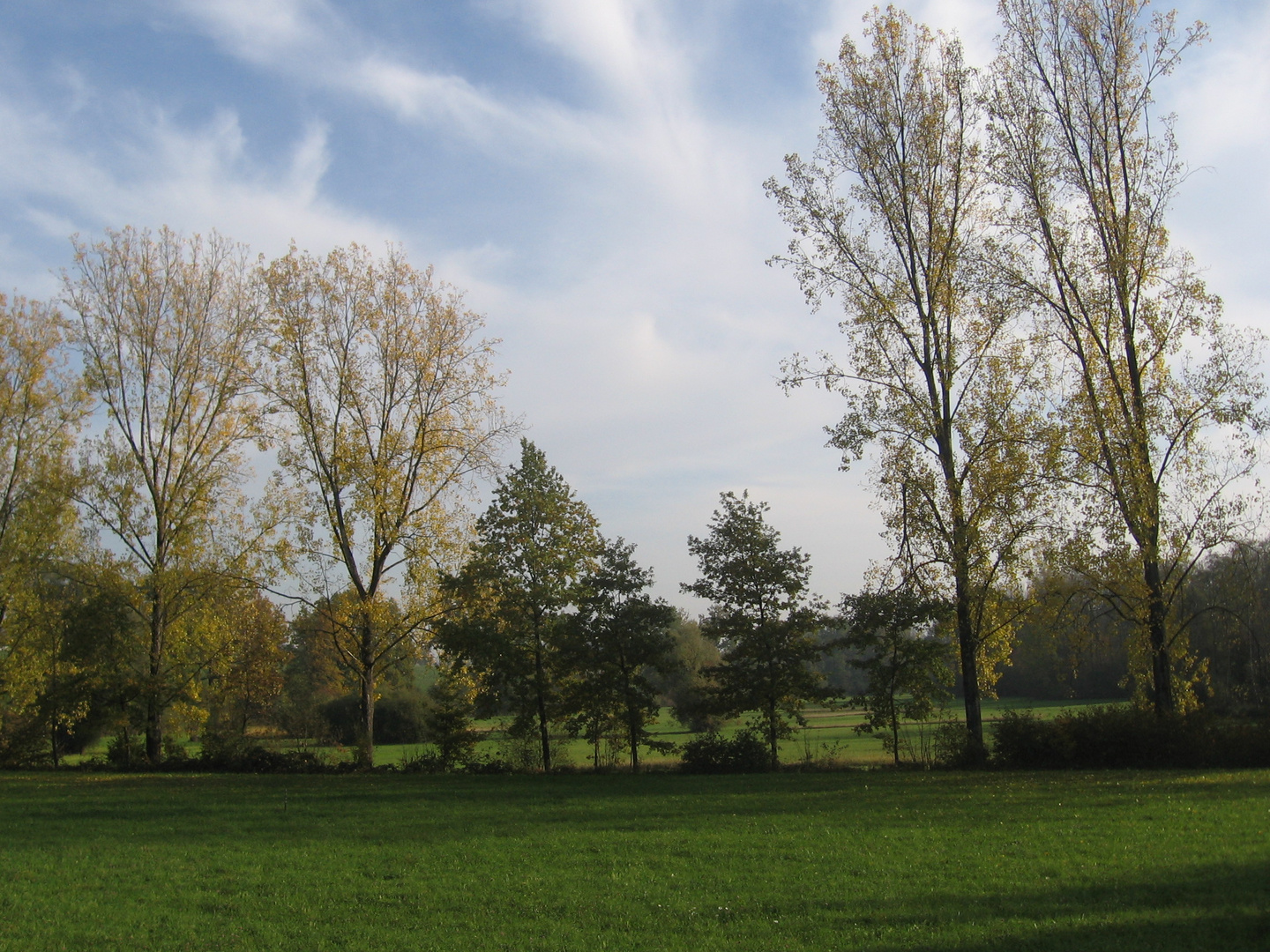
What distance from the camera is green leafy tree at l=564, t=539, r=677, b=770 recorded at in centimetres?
Result: 2478

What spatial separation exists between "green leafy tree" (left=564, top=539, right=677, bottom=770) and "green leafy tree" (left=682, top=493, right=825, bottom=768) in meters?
1.64

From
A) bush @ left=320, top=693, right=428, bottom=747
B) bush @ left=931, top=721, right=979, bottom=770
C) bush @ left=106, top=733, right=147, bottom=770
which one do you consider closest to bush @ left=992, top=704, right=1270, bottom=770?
bush @ left=931, top=721, right=979, bottom=770

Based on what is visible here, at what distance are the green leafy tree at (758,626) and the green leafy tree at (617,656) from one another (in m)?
1.64

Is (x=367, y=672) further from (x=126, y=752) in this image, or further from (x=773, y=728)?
(x=773, y=728)

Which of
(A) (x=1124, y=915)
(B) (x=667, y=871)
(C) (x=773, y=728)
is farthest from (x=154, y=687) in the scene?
(A) (x=1124, y=915)

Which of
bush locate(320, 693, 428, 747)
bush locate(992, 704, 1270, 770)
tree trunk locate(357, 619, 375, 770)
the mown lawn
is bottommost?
bush locate(320, 693, 428, 747)

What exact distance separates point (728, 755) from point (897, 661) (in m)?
5.65

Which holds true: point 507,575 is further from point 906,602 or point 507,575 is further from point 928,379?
point 928,379

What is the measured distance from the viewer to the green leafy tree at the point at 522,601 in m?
24.1

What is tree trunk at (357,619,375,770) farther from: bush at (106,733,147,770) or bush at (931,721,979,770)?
bush at (931,721,979,770)

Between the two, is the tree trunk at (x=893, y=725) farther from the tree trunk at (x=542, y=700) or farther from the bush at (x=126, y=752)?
the bush at (x=126, y=752)

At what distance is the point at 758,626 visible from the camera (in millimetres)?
24281

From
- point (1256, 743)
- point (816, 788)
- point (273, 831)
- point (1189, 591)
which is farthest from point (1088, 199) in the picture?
point (273, 831)

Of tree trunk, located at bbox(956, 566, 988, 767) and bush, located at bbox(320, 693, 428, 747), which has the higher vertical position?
tree trunk, located at bbox(956, 566, 988, 767)
